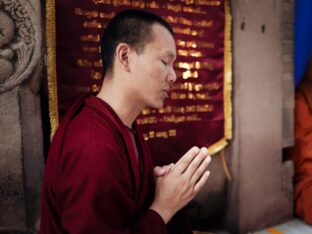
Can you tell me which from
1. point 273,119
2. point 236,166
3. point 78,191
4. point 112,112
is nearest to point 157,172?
point 112,112

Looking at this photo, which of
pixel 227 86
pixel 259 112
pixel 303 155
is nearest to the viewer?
pixel 227 86

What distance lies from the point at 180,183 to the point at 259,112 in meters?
1.74

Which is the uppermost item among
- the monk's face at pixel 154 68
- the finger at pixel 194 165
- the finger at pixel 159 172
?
the monk's face at pixel 154 68

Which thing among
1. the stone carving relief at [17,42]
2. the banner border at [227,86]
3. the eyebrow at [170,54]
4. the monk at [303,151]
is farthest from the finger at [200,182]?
the monk at [303,151]

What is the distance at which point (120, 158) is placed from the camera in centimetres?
118

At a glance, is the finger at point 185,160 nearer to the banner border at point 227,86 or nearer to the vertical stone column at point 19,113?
the vertical stone column at point 19,113

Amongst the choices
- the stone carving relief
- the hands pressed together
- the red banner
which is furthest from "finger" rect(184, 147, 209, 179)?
the stone carving relief

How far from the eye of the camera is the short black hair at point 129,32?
141 cm

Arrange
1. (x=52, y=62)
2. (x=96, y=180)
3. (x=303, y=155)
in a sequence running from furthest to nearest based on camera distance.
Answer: (x=303, y=155) < (x=52, y=62) < (x=96, y=180)

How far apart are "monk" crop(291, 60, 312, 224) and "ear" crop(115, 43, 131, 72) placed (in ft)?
7.89

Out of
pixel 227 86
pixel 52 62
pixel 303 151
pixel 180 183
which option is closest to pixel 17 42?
pixel 52 62

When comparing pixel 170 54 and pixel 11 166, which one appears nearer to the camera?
pixel 170 54

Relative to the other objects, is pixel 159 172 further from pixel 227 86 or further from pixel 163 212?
pixel 227 86

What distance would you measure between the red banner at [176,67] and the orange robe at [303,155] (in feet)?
3.12
